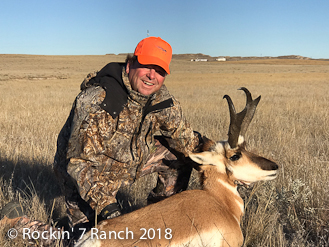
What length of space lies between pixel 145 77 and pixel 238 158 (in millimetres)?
1503

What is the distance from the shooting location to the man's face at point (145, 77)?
3557mm

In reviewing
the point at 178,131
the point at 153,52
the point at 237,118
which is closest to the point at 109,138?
the point at 178,131

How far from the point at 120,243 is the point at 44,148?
14.5 ft

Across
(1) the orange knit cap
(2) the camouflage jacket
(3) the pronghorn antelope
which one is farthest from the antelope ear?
(1) the orange knit cap

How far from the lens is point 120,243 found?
8.18ft

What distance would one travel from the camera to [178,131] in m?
4.14

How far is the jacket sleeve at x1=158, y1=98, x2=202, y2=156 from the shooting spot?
4.01m

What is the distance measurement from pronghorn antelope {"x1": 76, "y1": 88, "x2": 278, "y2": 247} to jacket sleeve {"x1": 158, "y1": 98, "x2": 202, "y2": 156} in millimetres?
421

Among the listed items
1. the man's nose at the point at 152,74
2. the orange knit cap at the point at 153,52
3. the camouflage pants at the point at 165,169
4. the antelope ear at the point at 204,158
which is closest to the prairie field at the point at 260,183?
the camouflage pants at the point at 165,169

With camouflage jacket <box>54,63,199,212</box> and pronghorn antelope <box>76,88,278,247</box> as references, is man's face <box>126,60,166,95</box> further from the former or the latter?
pronghorn antelope <box>76,88,278,247</box>

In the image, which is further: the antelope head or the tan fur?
the antelope head

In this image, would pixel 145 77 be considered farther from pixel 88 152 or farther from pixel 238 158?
pixel 238 158

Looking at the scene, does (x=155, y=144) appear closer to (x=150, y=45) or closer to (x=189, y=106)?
(x=150, y=45)

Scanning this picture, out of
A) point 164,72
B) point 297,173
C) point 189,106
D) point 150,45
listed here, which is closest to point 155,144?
point 164,72
